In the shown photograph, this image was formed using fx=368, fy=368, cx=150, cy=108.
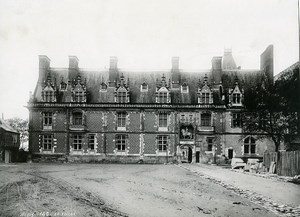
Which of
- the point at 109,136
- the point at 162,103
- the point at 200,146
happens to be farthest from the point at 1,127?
the point at 200,146

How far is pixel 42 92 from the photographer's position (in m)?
38.6

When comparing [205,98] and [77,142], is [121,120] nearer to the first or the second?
[77,142]

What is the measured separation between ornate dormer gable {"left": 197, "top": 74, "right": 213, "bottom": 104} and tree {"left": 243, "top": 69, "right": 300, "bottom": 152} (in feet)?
24.7

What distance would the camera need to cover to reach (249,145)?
124ft

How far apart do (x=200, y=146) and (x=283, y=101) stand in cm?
1480

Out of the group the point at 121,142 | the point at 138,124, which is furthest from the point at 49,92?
the point at 138,124

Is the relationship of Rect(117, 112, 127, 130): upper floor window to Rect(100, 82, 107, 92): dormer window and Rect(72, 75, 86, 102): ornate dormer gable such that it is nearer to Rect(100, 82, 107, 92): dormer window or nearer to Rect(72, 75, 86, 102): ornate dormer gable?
Rect(100, 82, 107, 92): dormer window

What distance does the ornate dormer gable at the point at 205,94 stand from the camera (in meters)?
38.4

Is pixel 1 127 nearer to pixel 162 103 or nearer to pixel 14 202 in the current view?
pixel 162 103

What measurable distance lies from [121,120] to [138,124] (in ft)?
6.01

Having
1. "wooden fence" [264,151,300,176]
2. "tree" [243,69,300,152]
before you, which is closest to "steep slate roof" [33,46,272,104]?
"tree" [243,69,300,152]

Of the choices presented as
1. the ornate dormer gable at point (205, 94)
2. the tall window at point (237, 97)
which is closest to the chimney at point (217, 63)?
the ornate dormer gable at point (205, 94)

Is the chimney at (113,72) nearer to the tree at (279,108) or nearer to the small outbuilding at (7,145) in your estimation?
the small outbuilding at (7,145)

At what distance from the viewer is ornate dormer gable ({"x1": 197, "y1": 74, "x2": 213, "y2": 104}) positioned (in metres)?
38.4
